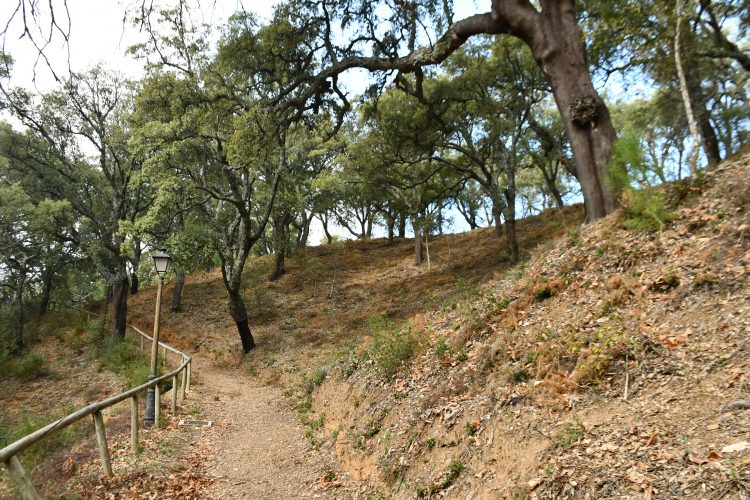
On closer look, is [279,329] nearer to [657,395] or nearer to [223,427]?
[223,427]

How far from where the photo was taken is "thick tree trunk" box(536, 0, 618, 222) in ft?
26.9

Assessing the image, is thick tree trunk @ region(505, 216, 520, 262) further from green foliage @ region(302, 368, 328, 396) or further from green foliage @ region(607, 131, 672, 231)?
green foliage @ region(607, 131, 672, 231)

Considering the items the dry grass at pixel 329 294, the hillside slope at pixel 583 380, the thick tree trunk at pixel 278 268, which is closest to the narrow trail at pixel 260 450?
the hillside slope at pixel 583 380

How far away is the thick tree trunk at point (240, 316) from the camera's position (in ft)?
58.9

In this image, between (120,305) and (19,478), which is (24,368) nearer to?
(120,305)

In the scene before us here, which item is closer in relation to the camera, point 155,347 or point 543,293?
point 543,293

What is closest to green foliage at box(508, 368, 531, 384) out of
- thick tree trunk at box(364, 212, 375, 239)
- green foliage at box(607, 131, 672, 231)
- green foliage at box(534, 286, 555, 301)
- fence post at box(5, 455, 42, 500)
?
green foliage at box(534, 286, 555, 301)

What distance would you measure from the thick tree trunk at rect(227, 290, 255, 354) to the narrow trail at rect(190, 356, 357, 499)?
3966 millimetres

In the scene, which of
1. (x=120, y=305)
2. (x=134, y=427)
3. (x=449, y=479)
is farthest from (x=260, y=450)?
(x=120, y=305)

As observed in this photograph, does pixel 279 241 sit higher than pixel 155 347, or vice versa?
pixel 279 241

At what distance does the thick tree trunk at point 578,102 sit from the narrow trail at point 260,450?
7163mm

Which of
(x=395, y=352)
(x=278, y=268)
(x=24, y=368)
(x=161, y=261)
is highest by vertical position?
(x=278, y=268)

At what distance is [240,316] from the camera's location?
59.2 ft

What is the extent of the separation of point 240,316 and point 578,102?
15.0 meters
